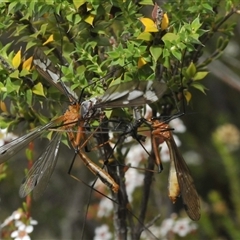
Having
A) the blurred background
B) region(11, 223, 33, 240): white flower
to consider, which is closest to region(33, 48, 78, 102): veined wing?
region(11, 223, 33, 240): white flower

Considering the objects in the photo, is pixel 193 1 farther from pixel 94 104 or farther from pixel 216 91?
pixel 216 91

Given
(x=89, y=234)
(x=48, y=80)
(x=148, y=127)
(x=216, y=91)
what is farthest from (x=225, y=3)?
(x=216, y=91)

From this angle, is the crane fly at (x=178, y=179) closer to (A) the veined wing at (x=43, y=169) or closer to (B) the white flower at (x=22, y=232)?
(A) the veined wing at (x=43, y=169)

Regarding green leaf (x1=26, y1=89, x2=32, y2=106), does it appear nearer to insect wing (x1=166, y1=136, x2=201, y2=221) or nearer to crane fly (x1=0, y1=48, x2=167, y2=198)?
crane fly (x1=0, y1=48, x2=167, y2=198)

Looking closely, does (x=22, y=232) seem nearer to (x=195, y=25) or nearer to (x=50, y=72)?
(x=50, y=72)

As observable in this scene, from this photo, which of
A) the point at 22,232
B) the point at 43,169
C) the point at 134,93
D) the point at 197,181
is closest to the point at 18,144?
the point at 43,169

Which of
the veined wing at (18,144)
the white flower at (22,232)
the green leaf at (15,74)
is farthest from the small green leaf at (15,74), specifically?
the white flower at (22,232)
